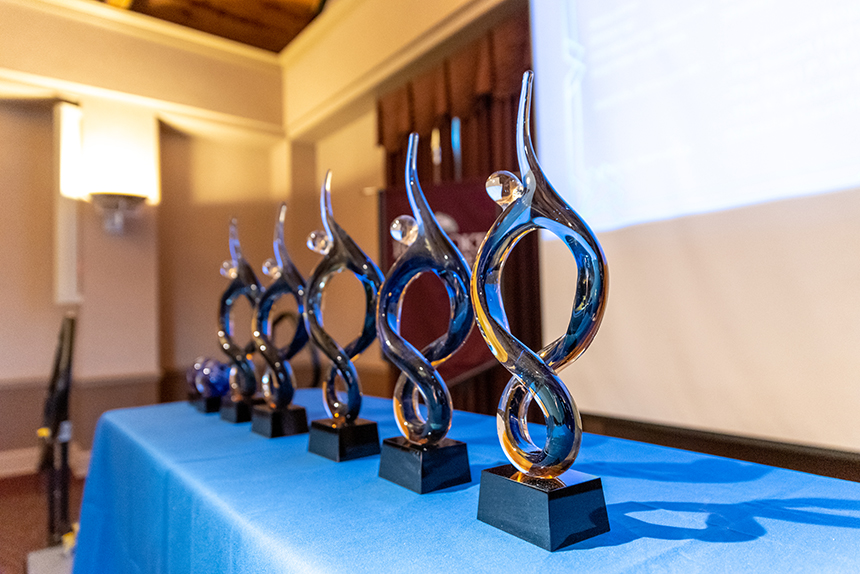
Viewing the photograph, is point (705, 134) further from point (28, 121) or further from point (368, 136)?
point (28, 121)

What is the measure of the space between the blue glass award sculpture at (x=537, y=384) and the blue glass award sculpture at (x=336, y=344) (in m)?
0.37

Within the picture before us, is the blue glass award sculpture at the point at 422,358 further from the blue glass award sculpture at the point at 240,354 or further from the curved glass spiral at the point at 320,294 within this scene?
the blue glass award sculpture at the point at 240,354

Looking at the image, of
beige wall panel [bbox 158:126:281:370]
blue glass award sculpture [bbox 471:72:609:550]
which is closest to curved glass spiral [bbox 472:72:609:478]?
blue glass award sculpture [bbox 471:72:609:550]

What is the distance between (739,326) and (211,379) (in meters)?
1.66

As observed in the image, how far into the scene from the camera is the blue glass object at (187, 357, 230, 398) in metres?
1.53

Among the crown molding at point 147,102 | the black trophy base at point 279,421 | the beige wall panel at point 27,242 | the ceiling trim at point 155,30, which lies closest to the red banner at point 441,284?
the black trophy base at point 279,421

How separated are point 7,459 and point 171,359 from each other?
119 centimetres

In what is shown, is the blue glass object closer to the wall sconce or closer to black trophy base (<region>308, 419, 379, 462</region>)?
black trophy base (<region>308, 419, 379, 462</region>)

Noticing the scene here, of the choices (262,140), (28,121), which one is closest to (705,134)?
(262,140)

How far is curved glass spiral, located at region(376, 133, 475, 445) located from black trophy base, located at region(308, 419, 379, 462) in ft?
0.48

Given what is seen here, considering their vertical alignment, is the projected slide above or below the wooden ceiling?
below

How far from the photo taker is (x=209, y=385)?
60.1 inches

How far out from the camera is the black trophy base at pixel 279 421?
3.77ft

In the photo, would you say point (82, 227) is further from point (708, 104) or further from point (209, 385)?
point (708, 104)
